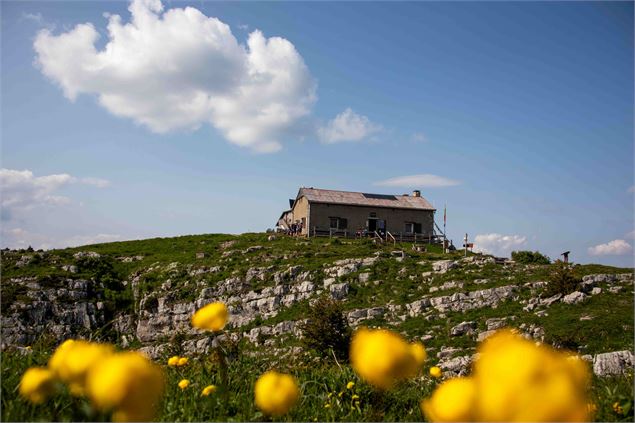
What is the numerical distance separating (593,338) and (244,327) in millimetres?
18515

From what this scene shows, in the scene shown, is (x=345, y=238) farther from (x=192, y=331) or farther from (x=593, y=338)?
(x=593, y=338)

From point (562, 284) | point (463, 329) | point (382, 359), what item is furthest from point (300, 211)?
point (382, 359)

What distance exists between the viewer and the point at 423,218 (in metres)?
57.0

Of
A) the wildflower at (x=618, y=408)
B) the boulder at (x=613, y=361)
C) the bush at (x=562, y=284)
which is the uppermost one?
the wildflower at (x=618, y=408)

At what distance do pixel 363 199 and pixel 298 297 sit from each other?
2870 centimetres

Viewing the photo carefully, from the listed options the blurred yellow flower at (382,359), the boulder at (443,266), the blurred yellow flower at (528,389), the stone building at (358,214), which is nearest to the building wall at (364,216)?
the stone building at (358,214)

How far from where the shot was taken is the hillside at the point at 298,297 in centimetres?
2081

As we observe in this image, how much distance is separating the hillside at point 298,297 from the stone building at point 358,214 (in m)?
10.4

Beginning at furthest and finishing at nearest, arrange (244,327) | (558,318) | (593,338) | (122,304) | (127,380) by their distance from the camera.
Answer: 1. (122,304)
2. (244,327)
3. (558,318)
4. (593,338)
5. (127,380)

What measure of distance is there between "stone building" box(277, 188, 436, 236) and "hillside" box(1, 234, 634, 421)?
1037 centimetres

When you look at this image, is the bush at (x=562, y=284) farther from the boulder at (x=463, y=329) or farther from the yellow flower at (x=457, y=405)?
the yellow flower at (x=457, y=405)

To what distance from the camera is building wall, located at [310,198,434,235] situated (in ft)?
176

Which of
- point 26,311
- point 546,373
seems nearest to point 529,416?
point 546,373

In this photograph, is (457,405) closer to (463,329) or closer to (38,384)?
(38,384)
